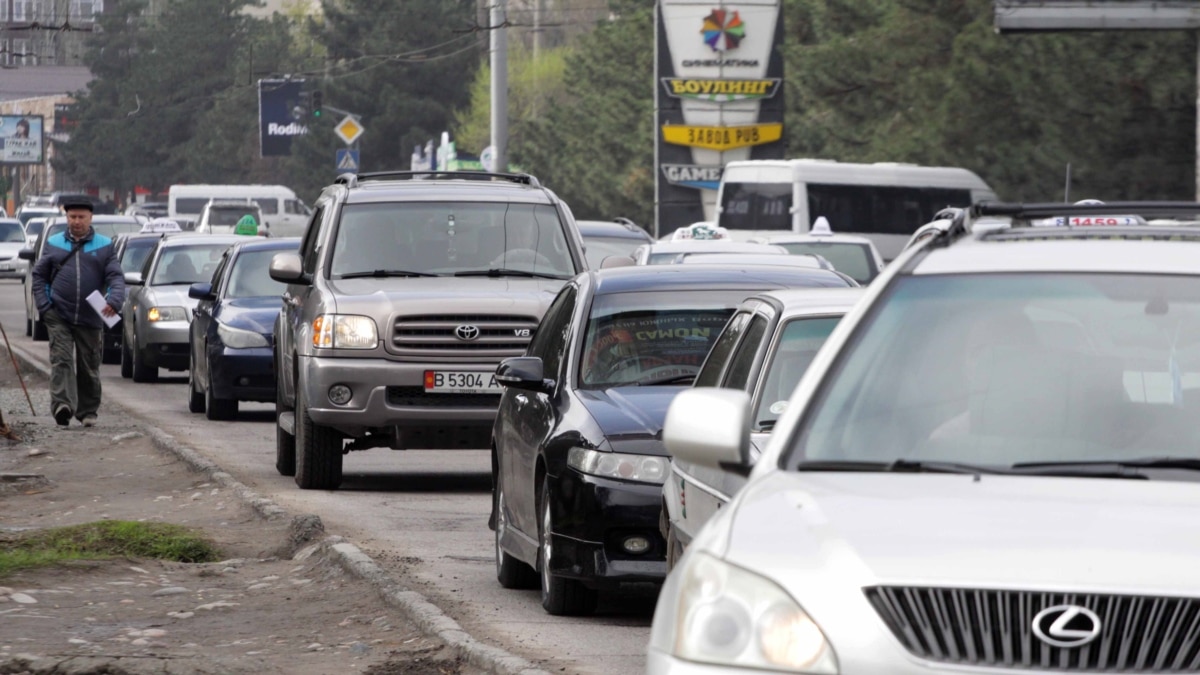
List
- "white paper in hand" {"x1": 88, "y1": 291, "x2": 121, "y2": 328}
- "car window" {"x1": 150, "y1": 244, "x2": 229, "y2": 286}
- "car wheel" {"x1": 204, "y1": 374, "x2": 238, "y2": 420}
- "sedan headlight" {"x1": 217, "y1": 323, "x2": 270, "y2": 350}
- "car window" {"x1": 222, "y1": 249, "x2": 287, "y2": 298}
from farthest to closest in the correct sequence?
"car window" {"x1": 150, "y1": 244, "x2": 229, "y2": 286}
"car window" {"x1": 222, "y1": 249, "x2": 287, "y2": 298}
"car wheel" {"x1": 204, "y1": 374, "x2": 238, "y2": 420}
"sedan headlight" {"x1": 217, "y1": 323, "x2": 270, "y2": 350}
"white paper in hand" {"x1": 88, "y1": 291, "x2": 121, "y2": 328}

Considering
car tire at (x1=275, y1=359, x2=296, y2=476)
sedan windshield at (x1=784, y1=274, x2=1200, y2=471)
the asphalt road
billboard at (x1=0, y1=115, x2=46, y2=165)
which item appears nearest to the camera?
sedan windshield at (x1=784, y1=274, x2=1200, y2=471)

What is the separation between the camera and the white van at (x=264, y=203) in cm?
6291

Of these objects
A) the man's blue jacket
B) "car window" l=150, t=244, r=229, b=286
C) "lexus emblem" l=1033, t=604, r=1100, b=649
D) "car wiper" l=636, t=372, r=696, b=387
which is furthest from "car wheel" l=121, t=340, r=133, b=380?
"lexus emblem" l=1033, t=604, r=1100, b=649

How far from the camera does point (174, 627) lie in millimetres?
8883

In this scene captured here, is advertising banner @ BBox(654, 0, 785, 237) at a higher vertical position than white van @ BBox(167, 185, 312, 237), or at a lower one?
higher

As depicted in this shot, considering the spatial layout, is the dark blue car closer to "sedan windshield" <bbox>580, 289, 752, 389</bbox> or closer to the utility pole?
"sedan windshield" <bbox>580, 289, 752, 389</bbox>

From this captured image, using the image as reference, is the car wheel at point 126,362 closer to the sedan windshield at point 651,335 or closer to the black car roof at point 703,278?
the black car roof at point 703,278

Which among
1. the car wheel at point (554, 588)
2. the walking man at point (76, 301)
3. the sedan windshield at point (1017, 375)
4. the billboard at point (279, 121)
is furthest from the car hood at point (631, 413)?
the billboard at point (279, 121)

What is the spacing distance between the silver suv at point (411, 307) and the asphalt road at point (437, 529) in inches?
18.3

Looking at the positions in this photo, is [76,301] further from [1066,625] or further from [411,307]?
[1066,625]

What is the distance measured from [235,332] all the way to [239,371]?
33 centimetres

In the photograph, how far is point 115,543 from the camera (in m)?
11.1

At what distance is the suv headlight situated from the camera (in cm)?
1361

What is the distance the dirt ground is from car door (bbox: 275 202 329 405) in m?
1.09
